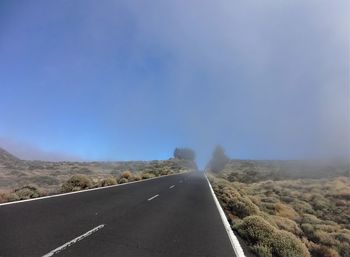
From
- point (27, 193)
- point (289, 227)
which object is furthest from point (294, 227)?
point (27, 193)

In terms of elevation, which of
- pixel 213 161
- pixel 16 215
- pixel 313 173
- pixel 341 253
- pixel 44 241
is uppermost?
pixel 213 161

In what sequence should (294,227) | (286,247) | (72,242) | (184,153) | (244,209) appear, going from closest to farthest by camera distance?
(72,242)
(286,247)
(244,209)
(294,227)
(184,153)

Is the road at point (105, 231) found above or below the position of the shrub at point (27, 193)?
below

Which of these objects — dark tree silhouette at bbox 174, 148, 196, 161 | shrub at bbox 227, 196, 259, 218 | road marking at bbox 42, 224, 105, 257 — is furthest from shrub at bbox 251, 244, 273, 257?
dark tree silhouette at bbox 174, 148, 196, 161

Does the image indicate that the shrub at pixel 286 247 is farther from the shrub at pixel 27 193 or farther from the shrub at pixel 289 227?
the shrub at pixel 27 193

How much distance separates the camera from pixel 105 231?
9.40 metres

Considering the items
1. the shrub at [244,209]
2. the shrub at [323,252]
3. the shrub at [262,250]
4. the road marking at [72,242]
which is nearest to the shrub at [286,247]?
the shrub at [262,250]

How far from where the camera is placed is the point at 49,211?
1176 cm

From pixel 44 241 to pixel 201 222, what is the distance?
6.84 meters

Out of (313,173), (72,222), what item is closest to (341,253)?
(72,222)

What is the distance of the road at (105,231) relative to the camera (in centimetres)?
734

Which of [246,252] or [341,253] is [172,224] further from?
[341,253]

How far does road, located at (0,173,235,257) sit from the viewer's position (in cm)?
734

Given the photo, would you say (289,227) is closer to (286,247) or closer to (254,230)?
(254,230)
